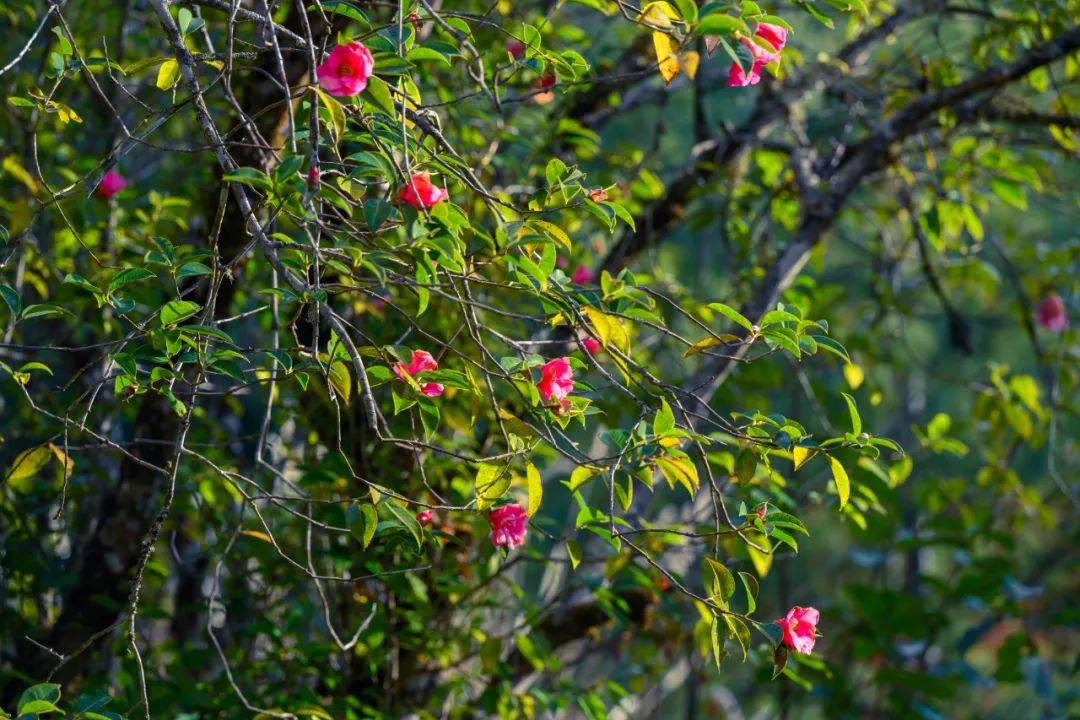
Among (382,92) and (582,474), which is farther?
(582,474)

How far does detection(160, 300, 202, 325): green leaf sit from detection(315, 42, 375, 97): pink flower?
28 centimetres

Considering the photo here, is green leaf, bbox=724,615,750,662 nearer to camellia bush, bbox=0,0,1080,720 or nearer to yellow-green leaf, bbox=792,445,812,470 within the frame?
camellia bush, bbox=0,0,1080,720

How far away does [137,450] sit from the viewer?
2.09m

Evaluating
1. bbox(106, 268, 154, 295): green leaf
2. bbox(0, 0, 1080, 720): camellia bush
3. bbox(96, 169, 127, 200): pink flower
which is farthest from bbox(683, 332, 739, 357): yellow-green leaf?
bbox(96, 169, 127, 200): pink flower

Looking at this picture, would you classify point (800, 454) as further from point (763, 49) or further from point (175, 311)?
point (175, 311)

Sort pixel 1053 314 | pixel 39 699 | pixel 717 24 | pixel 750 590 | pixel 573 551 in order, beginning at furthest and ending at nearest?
pixel 1053 314 → pixel 573 551 → pixel 750 590 → pixel 39 699 → pixel 717 24

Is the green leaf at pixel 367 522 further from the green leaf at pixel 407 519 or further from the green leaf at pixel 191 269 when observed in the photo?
the green leaf at pixel 191 269

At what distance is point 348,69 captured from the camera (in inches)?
43.6

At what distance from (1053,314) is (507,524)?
2.08 meters

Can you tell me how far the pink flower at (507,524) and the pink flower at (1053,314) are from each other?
2046 mm

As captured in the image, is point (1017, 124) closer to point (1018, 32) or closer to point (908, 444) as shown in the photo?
point (1018, 32)

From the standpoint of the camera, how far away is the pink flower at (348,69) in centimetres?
110

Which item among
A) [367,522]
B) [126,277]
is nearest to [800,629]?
[367,522]

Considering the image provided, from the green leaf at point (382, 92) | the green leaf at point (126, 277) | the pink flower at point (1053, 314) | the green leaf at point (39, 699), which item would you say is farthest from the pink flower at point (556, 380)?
the pink flower at point (1053, 314)
